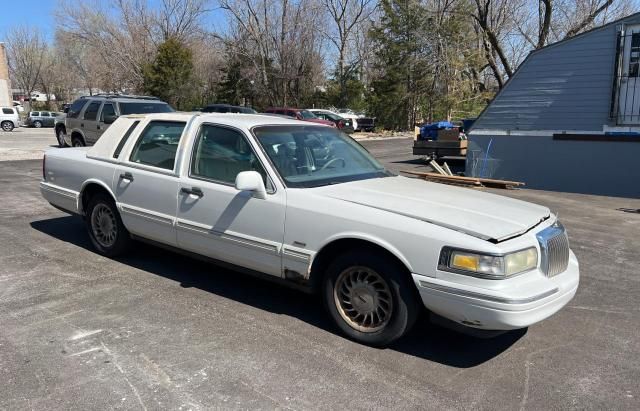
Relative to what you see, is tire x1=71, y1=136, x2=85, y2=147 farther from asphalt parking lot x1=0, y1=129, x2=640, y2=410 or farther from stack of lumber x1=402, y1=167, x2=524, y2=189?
asphalt parking lot x1=0, y1=129, x2=640, y2=410

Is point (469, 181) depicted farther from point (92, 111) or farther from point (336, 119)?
point (336, 119)

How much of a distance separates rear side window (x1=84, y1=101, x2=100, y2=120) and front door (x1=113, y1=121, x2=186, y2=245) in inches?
418

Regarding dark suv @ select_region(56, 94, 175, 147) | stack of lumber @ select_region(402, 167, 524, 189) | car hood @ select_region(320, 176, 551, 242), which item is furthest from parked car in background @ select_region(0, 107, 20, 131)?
car hood @ select_region(320, 176, 551, 242)

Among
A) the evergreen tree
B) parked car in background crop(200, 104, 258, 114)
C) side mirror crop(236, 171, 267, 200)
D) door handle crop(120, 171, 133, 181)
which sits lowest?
door handle crop(120, 171, 133, 181)

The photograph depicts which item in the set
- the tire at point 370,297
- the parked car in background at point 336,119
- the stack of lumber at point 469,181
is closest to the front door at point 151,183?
the tire at point 370,297

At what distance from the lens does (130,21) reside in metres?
47.2

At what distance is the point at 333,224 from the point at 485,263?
1086 millimetres

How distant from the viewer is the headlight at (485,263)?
3293mm

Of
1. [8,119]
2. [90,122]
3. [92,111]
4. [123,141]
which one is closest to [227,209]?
[123,141]

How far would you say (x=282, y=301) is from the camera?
469cm

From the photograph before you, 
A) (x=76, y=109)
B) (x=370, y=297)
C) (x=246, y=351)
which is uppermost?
(x=76, y=109)

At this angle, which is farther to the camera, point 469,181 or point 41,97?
point 41,97

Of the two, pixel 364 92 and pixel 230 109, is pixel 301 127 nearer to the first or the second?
pixel 230 109

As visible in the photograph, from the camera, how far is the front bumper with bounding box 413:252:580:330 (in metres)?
3.27
